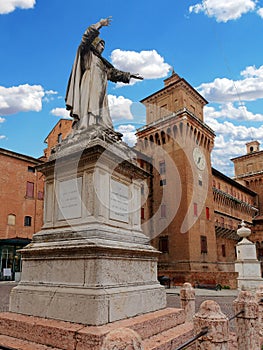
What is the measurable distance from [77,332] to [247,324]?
2576 millimetres

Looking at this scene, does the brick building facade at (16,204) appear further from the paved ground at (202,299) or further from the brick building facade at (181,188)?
the paved ground at (202,299)

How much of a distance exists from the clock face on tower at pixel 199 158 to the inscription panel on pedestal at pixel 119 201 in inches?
1158

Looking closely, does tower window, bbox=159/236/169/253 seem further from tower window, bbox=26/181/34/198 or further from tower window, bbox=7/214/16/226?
tower window, bbox=7/214/16/226

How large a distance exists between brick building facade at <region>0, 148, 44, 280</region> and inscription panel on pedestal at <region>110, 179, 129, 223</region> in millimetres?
23781

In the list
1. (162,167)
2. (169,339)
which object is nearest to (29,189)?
(162,167)

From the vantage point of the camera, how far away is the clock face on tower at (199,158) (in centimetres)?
3441

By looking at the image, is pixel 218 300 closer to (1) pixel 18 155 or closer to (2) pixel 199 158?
(2) pixel 199 158

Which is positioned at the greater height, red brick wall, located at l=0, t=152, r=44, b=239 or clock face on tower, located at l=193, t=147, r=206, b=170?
clock face on tower, located at l=193, t=147, r=206, b=170

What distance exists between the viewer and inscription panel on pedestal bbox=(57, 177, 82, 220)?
5.15 m

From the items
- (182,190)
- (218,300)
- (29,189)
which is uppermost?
(29,189)

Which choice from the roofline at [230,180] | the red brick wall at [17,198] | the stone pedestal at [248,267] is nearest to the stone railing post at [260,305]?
the stone pedestal at [248,267]

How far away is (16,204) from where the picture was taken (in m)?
31.0

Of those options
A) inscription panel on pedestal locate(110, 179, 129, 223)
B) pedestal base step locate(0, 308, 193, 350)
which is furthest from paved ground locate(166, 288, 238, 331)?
inscription panel on pedestal locate(110, 179, 129, 223)

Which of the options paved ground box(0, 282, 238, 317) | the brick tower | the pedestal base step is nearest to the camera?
the pedestal base step
